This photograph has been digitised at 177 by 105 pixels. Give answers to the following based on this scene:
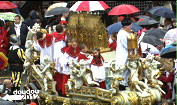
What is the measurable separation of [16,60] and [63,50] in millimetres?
2182

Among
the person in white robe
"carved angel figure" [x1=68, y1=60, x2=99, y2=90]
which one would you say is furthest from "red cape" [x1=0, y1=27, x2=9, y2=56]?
"carved angel figure" [x1=68, y1=60, x2=99, y2=90]

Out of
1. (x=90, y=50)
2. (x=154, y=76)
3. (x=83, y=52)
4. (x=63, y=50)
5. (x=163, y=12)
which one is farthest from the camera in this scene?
(x=163, y=12)

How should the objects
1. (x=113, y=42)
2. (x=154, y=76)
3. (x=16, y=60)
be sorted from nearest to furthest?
(x=154, y=76) → (x=113, y=42) → (x=16, y=60)

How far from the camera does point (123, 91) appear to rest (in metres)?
12.4

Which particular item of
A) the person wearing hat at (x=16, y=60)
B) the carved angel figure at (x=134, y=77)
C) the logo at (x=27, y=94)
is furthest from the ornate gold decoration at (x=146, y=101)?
the person wearing hat at (x=16, y=60)

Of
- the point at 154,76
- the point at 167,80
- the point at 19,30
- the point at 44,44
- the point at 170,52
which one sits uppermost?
the point at 19,30

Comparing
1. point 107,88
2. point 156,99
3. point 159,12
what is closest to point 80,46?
point 107,88

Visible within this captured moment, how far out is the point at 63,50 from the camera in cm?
1396

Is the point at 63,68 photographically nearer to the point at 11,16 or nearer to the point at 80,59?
the point at 80,59

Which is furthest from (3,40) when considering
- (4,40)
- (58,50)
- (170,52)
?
(170,52)

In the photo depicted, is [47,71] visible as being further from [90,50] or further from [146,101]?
[146,101]

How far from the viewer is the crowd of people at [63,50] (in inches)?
504

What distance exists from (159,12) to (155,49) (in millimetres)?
3471

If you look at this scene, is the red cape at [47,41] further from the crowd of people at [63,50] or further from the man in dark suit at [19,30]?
the man in dark suit at [19,30]
